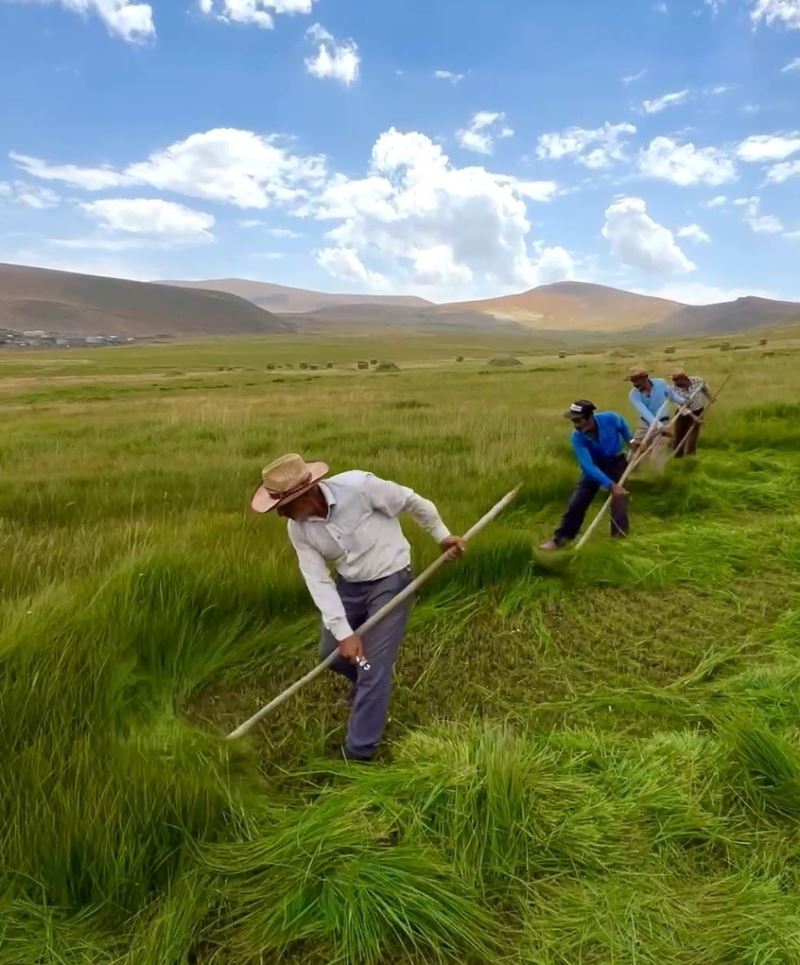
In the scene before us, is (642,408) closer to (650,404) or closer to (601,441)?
(650,404)

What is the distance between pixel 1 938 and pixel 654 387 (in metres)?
6.71

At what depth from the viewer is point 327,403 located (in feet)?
57.0

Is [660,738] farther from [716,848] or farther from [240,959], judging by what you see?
[240,959]

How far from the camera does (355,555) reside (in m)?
3.09

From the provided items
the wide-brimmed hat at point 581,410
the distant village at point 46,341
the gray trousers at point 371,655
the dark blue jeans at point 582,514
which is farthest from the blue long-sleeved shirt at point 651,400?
the distant village at point 46,341

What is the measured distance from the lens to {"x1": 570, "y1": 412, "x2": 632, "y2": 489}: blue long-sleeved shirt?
18.5ft

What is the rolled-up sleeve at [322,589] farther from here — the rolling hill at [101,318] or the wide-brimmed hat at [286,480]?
the rolling hill at [101,318]

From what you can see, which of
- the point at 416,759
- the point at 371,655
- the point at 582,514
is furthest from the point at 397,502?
the point at 582,514

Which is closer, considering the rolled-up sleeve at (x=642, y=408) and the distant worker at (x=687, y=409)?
the rolled-up sleeve at (x=642, y=408)

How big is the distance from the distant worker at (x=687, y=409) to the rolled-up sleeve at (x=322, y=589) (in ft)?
19.2

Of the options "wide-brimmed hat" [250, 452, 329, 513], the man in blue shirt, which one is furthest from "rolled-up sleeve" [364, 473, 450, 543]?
the man in blue shirt

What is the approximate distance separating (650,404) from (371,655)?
512 cm

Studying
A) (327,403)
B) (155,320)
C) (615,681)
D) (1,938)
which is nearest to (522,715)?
(615,681)

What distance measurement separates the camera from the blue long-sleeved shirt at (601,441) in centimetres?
564
